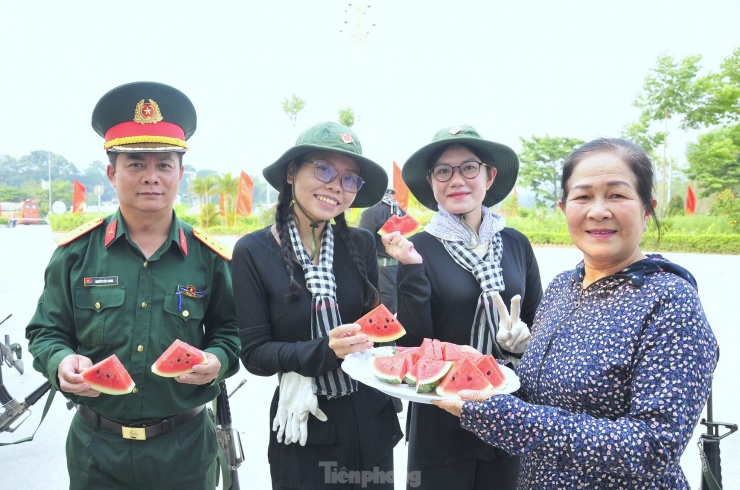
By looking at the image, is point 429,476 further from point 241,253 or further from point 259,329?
point 241,253

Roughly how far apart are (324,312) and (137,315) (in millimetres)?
901

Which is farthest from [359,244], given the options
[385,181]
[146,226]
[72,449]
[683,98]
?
[683,98]

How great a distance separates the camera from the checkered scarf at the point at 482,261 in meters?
2.69

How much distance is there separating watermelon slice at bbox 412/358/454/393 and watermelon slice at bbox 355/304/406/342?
266 mm

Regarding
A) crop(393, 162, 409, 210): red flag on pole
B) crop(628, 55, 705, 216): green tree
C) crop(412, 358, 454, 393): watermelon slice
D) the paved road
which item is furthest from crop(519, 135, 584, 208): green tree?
crop(412, 358, 454, 393): watermelon slice

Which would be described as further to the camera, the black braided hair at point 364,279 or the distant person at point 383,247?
the distant person at point 383,247

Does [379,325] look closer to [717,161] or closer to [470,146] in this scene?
[470,146]

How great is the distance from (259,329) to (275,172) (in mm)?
806

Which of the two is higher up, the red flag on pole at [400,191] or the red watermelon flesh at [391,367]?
the red flag on pole at [400,191]

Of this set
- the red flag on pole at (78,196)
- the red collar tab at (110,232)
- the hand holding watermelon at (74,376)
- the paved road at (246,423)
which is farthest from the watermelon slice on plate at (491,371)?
the red flag on pole at (78,196)

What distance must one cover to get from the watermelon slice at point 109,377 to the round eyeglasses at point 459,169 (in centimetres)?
182

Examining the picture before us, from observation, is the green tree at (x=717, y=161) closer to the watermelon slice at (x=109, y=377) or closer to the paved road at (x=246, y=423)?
the paved road at (x=246, y=423)

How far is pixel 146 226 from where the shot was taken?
8.63ft

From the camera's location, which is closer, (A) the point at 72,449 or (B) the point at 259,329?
(B) the point at 259,329
